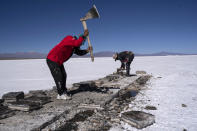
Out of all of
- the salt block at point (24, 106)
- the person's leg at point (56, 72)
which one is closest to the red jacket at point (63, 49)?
the person's leg at point (56, 72)

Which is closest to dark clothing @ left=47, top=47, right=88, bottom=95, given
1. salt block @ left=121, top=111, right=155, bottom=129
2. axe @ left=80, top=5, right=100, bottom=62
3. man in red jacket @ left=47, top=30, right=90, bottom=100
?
man in red jacket @ left=47, top=30, right=90, bottom=100

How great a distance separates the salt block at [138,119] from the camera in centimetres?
323

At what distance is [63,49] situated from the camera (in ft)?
14.5

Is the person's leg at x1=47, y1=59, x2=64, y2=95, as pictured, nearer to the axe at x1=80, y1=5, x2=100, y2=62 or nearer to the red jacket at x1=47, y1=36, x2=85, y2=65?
the red jacket at x1=47, y1=36, x2=85, y2=65

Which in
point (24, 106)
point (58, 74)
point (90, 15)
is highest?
point (90, 15)

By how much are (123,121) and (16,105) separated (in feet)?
7.41

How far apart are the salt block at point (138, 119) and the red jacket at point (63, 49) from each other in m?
1.94

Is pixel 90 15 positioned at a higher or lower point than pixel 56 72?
higher

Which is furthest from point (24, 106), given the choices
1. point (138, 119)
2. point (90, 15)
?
point (90, 15)

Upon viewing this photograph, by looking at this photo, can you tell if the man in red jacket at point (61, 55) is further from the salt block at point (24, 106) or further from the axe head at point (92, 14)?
the salt block at point (24, 106)

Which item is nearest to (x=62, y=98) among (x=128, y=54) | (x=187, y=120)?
(x=187, y=120)

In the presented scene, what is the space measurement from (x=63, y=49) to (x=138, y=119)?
2.39m

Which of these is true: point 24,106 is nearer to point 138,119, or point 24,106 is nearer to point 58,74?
point 58,74

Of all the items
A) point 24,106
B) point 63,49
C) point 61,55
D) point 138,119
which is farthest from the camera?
point 61,55
